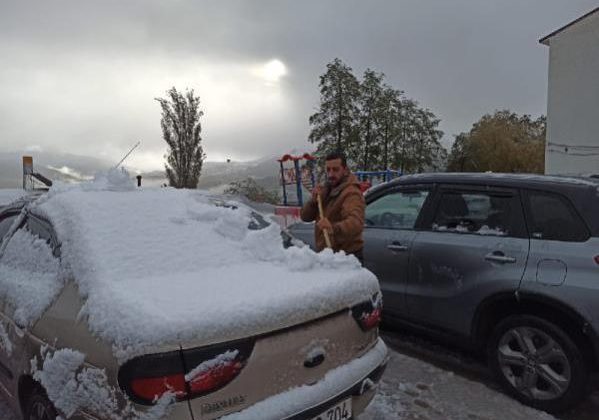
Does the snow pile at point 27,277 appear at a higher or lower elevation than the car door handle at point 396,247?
higher

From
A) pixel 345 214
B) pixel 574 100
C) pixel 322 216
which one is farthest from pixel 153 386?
pixel 574 100

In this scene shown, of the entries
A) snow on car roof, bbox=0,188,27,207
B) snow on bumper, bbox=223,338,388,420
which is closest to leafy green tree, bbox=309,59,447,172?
snow on car roof, bbox=0,188,27,207

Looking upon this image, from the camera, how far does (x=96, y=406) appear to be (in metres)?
1.92

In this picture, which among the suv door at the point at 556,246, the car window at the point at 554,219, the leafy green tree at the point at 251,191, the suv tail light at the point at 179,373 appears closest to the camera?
the suv tail light at the point at 179,373

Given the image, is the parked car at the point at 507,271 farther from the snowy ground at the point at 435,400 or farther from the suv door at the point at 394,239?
the snowy ground at the point at 435,400

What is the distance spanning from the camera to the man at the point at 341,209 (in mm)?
3703

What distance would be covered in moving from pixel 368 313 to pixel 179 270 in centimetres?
100

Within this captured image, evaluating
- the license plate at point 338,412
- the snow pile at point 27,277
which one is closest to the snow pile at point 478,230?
the license plate at point 338,412

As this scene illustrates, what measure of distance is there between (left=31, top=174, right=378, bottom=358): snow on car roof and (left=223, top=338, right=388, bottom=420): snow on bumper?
1.00ft

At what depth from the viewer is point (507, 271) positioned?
347cm

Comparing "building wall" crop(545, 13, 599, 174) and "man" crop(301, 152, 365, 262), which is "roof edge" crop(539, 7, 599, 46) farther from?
"man" crop(301, 152, 365, 262)

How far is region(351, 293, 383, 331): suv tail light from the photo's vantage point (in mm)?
2504

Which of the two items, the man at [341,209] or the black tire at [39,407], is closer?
the black tire at [39,407]

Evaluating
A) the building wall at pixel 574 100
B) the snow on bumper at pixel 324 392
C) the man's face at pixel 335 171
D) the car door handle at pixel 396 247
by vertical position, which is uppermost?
the building wall at pixel 574 100
